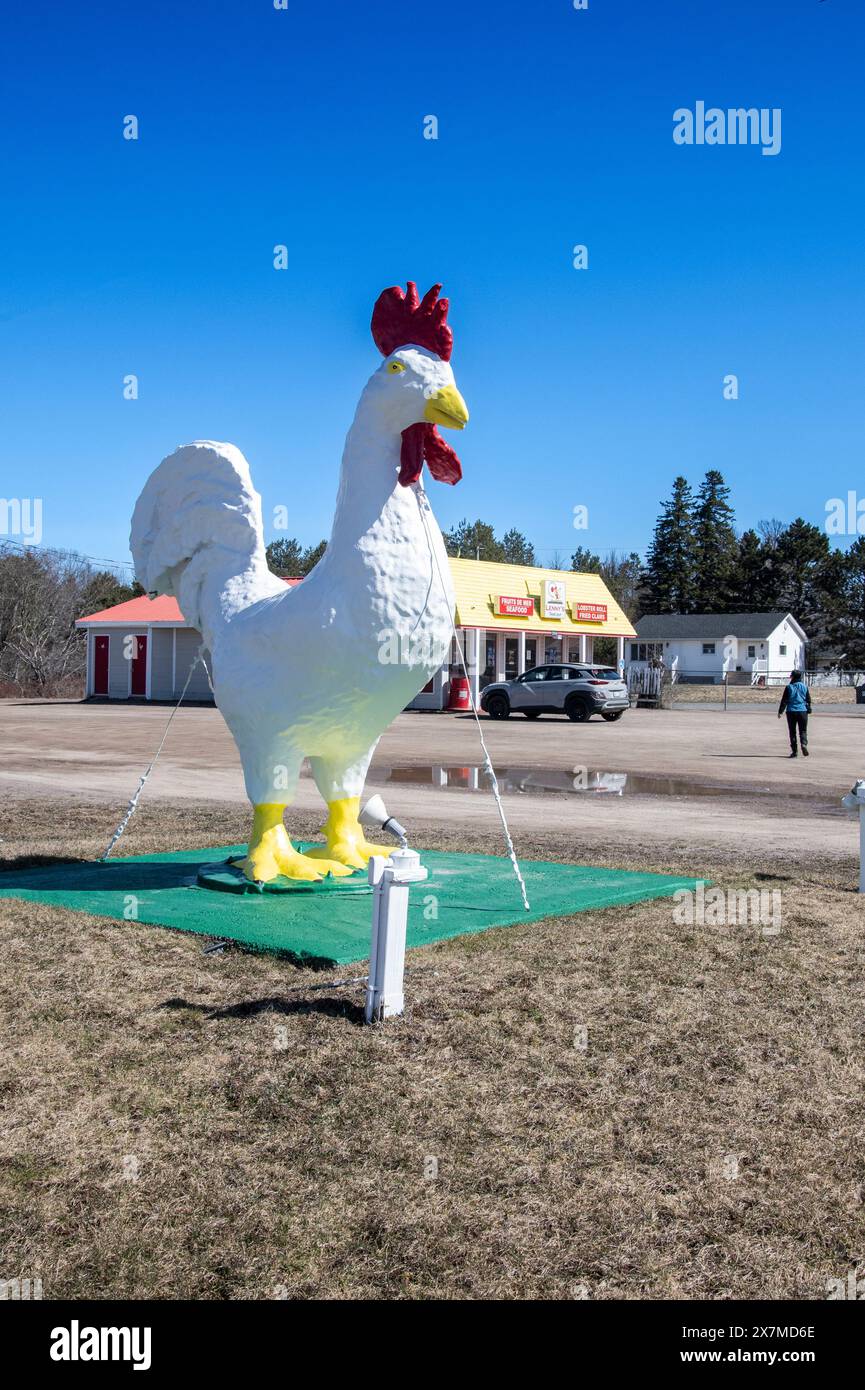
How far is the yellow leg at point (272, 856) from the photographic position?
693cm

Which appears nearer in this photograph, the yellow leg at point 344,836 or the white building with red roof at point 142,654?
the yellow leg at point 344,836

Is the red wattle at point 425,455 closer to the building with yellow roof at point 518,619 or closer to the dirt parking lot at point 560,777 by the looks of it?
the dirt parking lot at point 560,777

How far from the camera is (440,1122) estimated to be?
379 cm

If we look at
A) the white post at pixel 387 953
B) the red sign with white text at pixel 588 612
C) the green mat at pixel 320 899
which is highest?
the red sign with white text at pixel 588 612

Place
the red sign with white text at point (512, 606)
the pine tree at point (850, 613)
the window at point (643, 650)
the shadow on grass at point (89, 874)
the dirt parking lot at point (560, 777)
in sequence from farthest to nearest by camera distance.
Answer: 1. the pine tree at point (850, 613)
2. the window at point (643, 650)
3. the red sign with white text at point (512, 606)
4. the dirt parking lot at point (560, 777)
5. the shadow on grass at point (89, 874)

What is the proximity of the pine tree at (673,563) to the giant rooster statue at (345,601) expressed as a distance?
70663 mm

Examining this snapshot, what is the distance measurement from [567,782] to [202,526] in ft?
30.0

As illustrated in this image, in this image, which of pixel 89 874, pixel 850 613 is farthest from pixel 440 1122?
pixel 850 613

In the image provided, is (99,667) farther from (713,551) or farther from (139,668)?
(713,551)

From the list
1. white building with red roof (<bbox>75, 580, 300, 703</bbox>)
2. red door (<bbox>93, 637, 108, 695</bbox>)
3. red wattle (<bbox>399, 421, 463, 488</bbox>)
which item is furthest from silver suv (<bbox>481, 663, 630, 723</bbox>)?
red wattle (<bbox>399, 421, 463, 488</bbox>)

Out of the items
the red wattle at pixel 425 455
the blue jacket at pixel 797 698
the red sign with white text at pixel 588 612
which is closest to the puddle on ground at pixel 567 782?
the blue jacket at pixel 797 698
